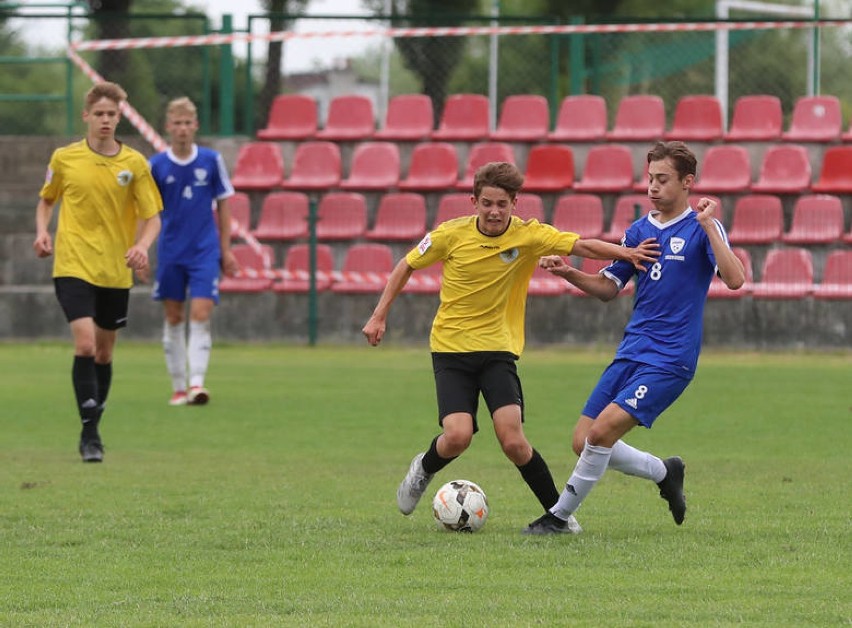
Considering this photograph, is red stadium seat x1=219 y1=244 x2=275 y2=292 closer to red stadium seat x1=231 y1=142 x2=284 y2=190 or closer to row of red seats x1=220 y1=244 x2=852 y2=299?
row of red seats x1=220 y1=244 x2=852 y2=299

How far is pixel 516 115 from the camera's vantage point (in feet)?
76.3

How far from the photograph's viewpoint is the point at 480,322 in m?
7.74

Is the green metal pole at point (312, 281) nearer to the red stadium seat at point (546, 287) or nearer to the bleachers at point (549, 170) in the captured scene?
the bleachers at point (549, 170)

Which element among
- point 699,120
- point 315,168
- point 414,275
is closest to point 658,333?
point 414,275

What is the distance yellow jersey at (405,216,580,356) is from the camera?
7.68 m

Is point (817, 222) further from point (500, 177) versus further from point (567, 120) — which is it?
point (500, 177)

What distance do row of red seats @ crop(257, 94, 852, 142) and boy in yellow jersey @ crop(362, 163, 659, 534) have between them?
15.0 m

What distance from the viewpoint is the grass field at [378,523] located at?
5.69 m

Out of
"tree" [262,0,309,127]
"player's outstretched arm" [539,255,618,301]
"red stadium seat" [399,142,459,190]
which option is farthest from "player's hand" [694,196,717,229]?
"tree" [262,0,309,127]

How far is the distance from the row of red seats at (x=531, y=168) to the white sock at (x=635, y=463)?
46.0 ft

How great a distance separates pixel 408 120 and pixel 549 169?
2.40 meters

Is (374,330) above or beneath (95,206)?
beneath

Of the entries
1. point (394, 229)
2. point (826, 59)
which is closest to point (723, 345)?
point (394, 229)

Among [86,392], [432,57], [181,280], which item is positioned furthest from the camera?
[432,57]
